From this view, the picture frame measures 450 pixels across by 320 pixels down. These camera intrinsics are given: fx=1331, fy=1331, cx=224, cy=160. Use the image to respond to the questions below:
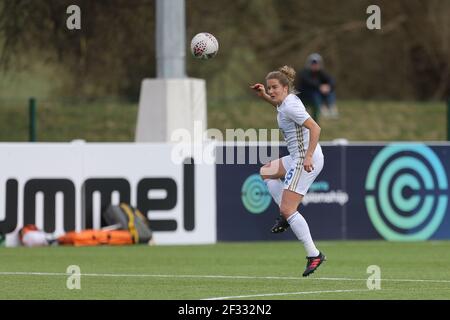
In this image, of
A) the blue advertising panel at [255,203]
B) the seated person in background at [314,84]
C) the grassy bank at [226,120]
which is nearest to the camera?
the blue advertising panel at [255,203]

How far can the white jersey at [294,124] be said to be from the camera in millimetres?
14367

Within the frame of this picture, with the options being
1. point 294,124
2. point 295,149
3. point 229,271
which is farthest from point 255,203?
point 294,124

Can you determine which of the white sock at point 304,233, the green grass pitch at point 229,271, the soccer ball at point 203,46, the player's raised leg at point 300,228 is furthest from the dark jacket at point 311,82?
the white sock at point 304,233

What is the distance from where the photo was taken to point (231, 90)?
43375 millimetres

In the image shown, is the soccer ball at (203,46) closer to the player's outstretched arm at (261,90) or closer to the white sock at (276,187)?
the player's outstretched arm at (261,90)

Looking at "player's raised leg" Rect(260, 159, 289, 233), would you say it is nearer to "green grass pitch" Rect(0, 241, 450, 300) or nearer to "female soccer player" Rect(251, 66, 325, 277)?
"female soccer player" Rect(251, 66, 325, 277)

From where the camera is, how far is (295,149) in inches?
578

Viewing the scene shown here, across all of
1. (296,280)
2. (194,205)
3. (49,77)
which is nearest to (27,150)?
(194,205)

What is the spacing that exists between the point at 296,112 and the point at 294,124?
26 cm

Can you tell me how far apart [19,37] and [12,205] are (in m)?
7.18

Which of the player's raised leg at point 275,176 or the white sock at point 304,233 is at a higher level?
the player's raised leg at point 275,176

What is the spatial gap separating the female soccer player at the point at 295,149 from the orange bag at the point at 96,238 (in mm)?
6160

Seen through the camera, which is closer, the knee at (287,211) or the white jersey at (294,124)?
the white jersey at (294,124)

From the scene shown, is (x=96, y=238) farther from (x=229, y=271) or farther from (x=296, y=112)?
(x=296, y=112)
